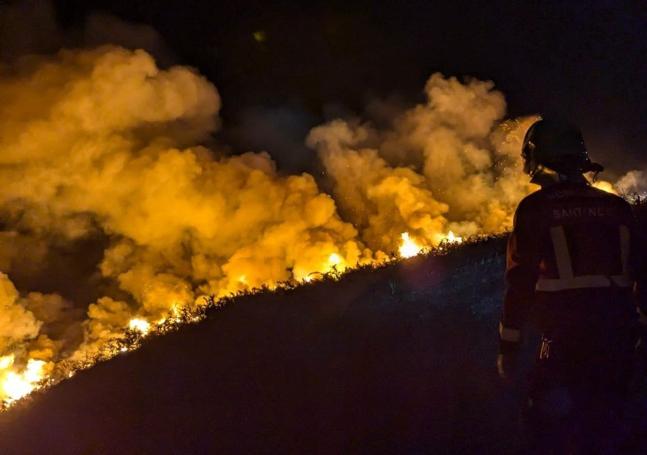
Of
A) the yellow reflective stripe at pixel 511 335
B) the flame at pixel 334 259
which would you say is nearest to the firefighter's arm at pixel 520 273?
the yellow reflective stripe at pixel 511 335

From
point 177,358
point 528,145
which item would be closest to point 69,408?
point 177,358

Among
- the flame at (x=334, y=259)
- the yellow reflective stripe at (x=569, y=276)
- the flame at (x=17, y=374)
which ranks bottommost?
the yellow reflective stripe at (x=569, y=276)

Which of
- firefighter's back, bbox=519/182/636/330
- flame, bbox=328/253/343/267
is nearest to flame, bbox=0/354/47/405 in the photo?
flame, bbox=328/253/343/267

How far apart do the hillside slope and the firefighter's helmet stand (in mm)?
2470

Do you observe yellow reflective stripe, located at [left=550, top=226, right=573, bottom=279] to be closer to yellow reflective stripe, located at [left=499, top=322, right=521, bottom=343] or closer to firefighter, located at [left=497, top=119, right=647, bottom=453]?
firefighter, located at [left=497, top=119, right=647, bottom=453]

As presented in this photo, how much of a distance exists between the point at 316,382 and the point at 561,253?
3.41m

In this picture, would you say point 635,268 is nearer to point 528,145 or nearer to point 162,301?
point 528,145

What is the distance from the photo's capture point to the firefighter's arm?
11.8 ft

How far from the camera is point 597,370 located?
11.7ft

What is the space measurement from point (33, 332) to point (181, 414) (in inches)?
1281

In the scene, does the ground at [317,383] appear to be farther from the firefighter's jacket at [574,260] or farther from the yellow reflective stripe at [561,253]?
the yellow reflective stripe at [561,253]

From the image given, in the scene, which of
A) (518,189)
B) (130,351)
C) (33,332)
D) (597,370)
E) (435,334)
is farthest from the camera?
(33,332)

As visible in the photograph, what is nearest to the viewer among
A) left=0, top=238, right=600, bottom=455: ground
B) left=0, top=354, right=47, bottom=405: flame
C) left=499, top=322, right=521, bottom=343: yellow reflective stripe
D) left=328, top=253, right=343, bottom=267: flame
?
left=499, top=322, right=521, bottom=343: yellow reflective stripe

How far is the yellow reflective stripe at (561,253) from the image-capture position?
A: 3.55 metres
